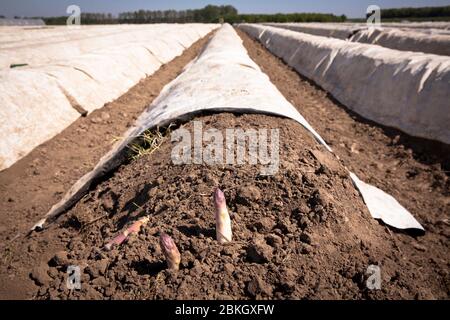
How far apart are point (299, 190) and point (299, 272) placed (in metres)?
0.59

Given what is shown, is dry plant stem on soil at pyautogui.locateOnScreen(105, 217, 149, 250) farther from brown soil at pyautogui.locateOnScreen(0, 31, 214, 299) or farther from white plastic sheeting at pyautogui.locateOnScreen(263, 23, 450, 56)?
white plastic sheeting at pyautogui.locateOnScreen(263, 23, 450, 56)

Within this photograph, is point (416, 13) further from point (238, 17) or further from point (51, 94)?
point (51, 94)

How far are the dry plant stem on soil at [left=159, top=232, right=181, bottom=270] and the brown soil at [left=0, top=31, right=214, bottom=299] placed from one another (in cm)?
96

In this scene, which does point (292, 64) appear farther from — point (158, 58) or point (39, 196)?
point (39, 196)

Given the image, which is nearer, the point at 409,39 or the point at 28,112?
the point at 28,112

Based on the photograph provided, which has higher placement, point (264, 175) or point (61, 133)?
point (264, 175)

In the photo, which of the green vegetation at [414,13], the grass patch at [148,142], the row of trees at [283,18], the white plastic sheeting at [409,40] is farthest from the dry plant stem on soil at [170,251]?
the row of trees at [283,18]

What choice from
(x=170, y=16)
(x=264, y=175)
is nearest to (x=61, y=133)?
(x=264, y=175)

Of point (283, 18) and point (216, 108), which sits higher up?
point (283, 18)

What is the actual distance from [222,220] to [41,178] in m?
2.74

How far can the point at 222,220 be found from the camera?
5.52 ft

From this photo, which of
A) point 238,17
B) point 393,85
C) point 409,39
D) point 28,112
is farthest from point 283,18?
point 28,112

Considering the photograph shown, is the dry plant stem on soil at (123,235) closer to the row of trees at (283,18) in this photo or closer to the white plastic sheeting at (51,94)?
the white plastic sheeting at (51,94)
